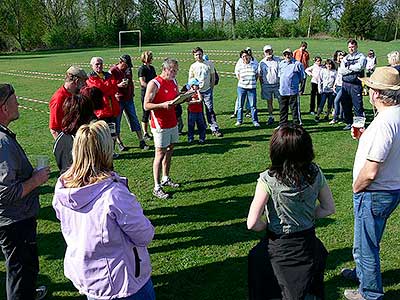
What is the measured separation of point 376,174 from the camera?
10.9ft

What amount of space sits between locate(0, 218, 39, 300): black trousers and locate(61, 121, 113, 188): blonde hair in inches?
45.6

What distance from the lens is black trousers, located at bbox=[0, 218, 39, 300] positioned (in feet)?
11.2

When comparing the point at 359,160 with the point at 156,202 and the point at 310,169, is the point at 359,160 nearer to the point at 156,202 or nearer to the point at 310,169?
the point at 310,169

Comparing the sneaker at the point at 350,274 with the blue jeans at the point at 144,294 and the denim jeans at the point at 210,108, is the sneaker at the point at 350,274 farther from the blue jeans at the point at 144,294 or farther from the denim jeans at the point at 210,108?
the denim jeans at the point at 210,108

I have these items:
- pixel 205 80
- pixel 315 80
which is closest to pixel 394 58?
pixel 315 80

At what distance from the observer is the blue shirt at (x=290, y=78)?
9711 millimetres

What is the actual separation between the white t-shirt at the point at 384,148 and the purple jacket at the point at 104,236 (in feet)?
5.87

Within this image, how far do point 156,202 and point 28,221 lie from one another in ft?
9.75

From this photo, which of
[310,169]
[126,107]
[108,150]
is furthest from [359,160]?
[126,107]

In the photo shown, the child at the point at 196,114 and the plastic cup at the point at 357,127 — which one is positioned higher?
the plastic cup at the point at 357,127

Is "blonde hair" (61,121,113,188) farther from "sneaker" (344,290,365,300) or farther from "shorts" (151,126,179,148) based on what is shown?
"shorts" (151,126,179,148)

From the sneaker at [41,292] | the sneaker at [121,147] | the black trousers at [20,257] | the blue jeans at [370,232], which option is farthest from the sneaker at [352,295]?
the sneaker at [121,147]

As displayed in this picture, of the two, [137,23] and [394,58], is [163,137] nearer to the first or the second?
[394,58]

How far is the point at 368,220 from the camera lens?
11.5ft
